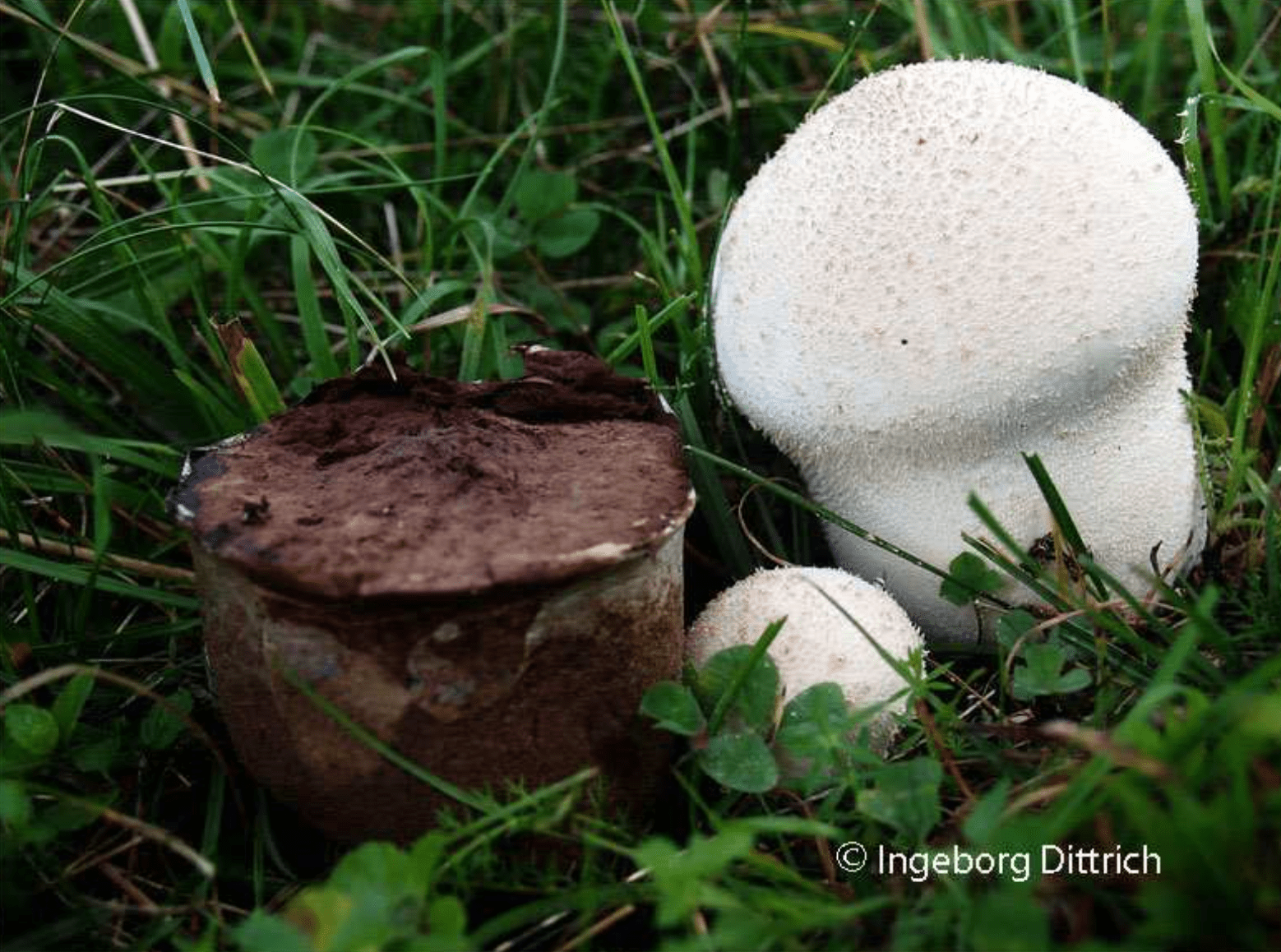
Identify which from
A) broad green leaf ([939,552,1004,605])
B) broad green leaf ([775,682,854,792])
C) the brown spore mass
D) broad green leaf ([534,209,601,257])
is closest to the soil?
the brown spore mass

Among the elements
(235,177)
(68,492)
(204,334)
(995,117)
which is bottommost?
(68,492)

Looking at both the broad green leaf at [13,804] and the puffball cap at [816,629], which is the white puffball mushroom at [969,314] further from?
the broad green leaf at [13,804]

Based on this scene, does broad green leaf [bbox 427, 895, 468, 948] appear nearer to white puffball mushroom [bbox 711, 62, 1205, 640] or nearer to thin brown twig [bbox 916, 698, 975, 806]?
thin brown twig [bbox 916, 698, 975, 806]

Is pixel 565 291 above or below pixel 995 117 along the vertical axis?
below

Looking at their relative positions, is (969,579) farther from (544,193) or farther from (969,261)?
(544,193)

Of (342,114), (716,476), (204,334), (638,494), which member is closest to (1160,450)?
(716,476)

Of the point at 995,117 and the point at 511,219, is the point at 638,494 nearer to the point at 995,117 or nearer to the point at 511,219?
the point at 995,117

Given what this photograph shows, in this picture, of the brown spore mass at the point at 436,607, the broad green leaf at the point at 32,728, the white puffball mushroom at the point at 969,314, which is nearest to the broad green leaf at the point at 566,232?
the white puffball mushroom at the point at 969,314
